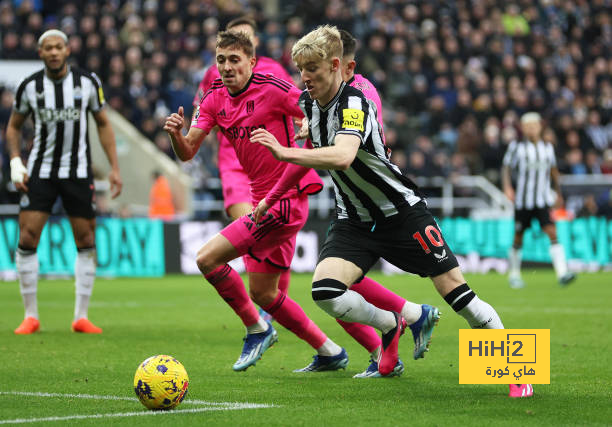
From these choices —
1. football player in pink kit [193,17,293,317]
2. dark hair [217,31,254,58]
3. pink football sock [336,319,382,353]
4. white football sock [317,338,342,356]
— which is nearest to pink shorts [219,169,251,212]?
football player in pink kit [193,17,293,317]

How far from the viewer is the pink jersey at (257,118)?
676 centimetres

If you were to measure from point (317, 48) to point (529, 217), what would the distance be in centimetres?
1022

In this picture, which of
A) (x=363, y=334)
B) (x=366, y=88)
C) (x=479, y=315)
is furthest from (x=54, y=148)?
(x=479, y=315)

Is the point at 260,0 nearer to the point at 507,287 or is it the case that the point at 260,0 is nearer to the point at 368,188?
the point at 507,287

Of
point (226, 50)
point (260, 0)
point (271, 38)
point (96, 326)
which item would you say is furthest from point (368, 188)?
point (260, 0)

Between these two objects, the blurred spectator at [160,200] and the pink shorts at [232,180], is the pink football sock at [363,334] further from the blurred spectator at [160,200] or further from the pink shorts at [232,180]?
the blurred spectator at [160,200]

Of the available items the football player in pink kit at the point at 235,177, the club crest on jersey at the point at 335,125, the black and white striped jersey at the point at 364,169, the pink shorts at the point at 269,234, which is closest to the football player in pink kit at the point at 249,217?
the pink shorts at the point at 269,234

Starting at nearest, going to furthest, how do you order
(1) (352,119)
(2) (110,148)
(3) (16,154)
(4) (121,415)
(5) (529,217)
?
1. (4) (121,415)
2. (1) (352,119)
3. (3) (16,154)
4. (2) (110,148)
5. (5) (529,217)

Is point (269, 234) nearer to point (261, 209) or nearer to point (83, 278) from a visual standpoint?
point (261, 209)

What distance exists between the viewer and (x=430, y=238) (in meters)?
5.70

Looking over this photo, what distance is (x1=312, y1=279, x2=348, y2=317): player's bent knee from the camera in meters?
5.72

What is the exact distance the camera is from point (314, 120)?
5.76m

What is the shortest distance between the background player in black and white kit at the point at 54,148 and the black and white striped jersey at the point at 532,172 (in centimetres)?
771

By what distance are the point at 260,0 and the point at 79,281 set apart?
58.6ft
